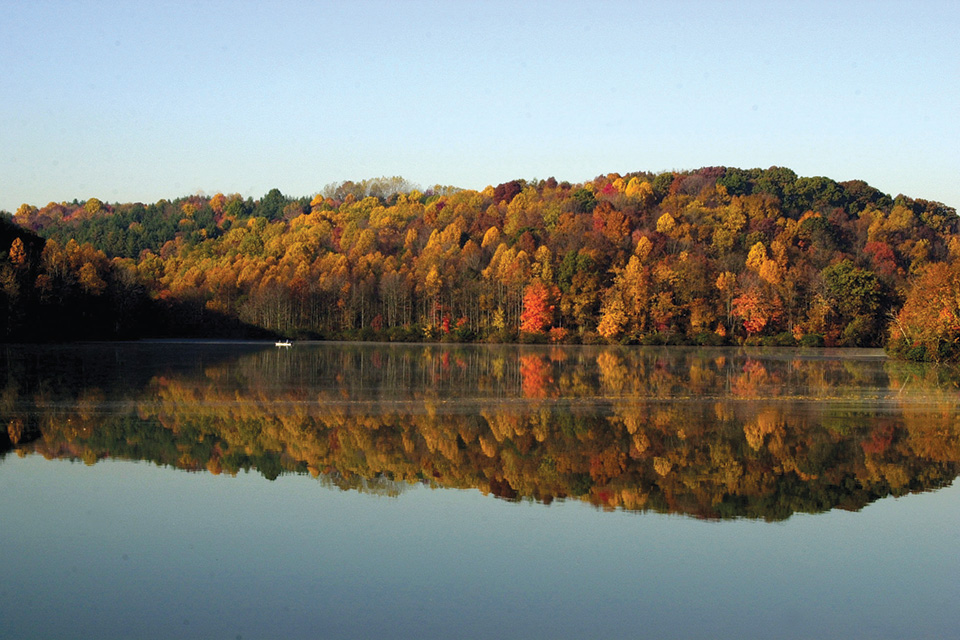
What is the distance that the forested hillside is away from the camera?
2534 inches

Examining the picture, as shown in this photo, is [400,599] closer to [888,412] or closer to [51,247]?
[888,412]

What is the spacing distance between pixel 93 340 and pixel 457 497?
56.9m

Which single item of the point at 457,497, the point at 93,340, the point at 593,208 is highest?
the point at 593,208

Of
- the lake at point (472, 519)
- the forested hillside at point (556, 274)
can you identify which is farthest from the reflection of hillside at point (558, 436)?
the forested hillside at point (556, 274)

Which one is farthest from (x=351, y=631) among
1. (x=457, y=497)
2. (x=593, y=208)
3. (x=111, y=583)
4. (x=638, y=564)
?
(x=593, y=208)

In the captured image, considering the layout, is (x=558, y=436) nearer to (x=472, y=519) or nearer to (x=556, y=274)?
(x=472, y=519)

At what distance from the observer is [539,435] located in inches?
663

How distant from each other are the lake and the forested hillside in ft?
105

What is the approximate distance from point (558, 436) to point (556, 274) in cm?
6392

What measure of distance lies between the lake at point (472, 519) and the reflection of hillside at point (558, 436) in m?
0.08

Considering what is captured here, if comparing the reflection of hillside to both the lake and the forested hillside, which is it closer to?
the lake

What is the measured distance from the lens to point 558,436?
16.7 m

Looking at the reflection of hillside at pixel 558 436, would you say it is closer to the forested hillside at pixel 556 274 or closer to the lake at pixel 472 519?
the lake at pixel 472 519

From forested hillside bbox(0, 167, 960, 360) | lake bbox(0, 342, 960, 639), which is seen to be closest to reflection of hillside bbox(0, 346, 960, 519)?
lake bbox(0, 342, 960, 639)
